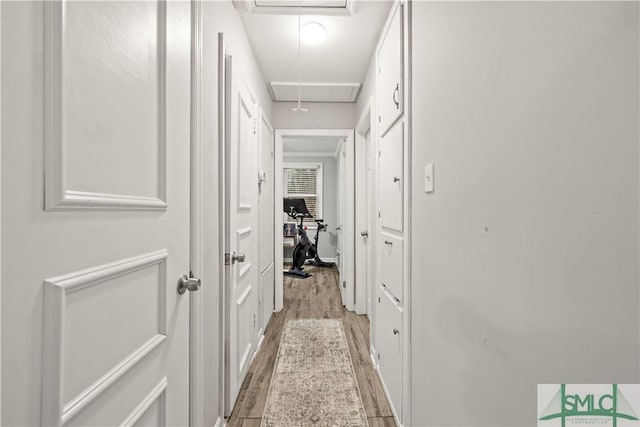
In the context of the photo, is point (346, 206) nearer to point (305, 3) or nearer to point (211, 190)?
point (305, 3)

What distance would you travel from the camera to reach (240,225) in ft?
6.27

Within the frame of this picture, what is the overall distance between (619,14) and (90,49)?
88 centimetres

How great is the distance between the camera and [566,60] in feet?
1.87

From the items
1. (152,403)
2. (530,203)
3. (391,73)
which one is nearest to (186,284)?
(152,403)

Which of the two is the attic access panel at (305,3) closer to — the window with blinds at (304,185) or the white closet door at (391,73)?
the white closet door at (391,73)

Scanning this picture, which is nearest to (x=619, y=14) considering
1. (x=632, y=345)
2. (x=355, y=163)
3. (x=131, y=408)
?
(x=632, y=345)

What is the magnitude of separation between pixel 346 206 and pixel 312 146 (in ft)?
9.07

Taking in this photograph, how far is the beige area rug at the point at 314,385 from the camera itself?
5.62 ft

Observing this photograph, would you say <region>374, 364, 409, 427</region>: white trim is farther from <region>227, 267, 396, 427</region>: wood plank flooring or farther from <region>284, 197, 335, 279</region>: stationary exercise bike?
<region>284, 197, 335, 279</region>: stationary exercise bike

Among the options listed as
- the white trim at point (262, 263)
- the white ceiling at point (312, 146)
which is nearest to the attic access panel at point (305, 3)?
the white trim at point (262, 263)

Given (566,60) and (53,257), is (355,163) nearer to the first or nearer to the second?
(566,60)

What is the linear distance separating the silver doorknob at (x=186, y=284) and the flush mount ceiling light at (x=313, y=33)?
70.0 inches

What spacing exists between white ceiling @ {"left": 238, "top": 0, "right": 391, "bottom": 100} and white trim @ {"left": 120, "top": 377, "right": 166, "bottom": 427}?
2.00 m

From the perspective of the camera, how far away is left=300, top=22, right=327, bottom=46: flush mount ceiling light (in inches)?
80.5
